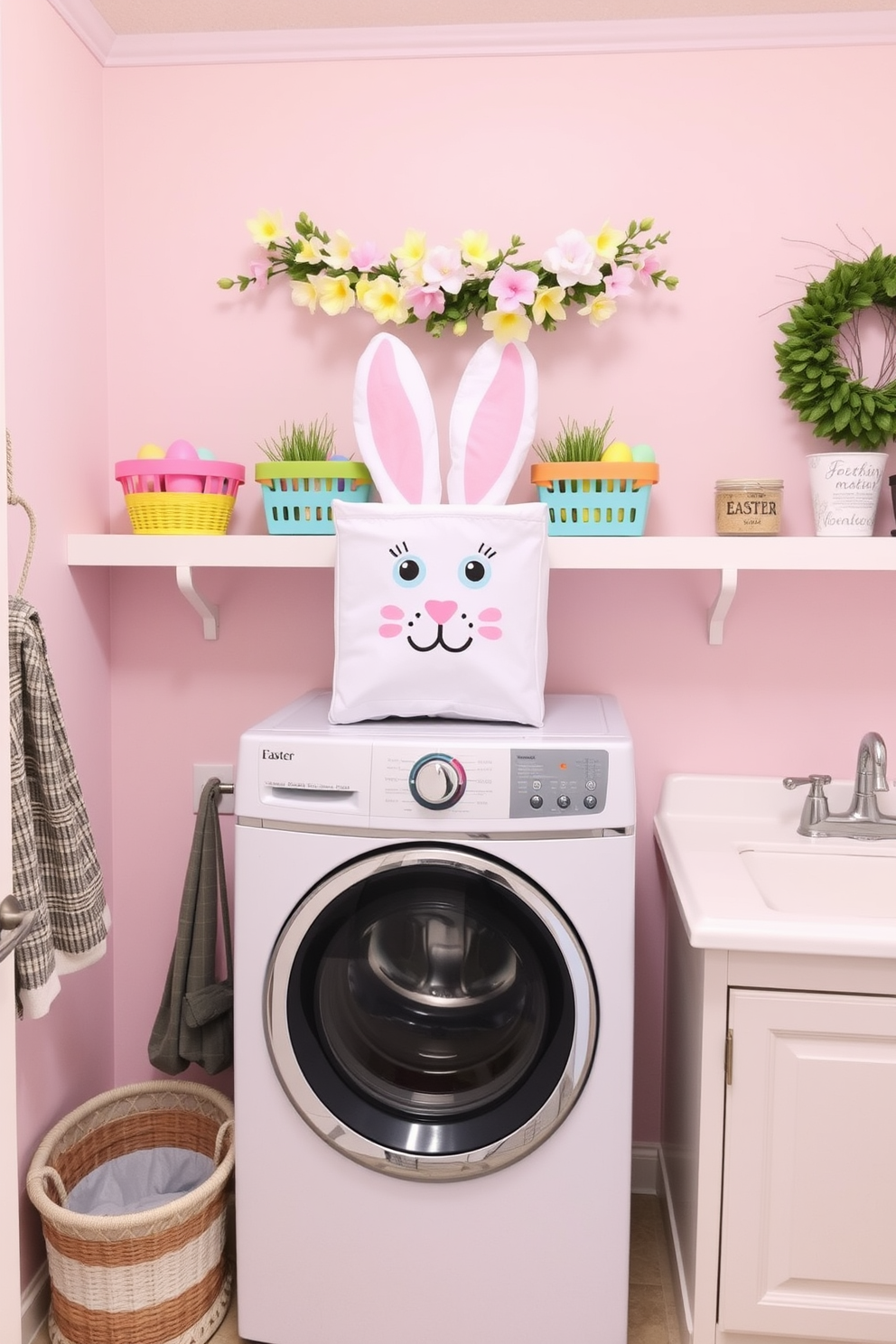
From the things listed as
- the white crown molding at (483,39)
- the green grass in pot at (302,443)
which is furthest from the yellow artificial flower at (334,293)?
the white crown molding at (483,39)

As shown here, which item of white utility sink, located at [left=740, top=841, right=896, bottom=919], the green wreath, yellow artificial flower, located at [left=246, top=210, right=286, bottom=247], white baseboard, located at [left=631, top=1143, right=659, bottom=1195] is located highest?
yellow artificial flower, located at [left=246, top=210, right=286, bottom=247]

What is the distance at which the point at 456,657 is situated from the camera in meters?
1.79

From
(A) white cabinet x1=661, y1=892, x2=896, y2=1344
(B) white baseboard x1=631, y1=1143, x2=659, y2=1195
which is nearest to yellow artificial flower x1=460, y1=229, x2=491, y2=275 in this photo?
(A) white cabinet x1=661, y1=892, x2=896, y2=1344

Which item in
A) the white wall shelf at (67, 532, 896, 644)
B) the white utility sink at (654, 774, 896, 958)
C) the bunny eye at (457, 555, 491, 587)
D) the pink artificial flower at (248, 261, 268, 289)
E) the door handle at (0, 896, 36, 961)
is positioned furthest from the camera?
the pink artificial flower at (248, 261, 268, 289)

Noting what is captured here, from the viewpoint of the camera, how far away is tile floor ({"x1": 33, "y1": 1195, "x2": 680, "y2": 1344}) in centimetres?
186

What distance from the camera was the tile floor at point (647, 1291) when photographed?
1.86 meters

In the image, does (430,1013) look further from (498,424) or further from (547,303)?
(547,303)

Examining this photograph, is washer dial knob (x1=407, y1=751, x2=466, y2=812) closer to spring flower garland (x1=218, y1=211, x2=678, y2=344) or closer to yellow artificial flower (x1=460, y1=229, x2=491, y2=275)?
spring flower garland (x1=218, y1=211, x2=678, y2=344)

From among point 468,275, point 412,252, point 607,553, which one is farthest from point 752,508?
point 412,252

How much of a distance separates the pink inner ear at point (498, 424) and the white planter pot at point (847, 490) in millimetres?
562

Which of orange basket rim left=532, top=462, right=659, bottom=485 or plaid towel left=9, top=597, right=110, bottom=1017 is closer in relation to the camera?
plaid towel left=9, top=597, right=110, bottom=1017

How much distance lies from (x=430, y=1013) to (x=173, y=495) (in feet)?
3.44

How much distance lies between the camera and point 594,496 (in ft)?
6.33

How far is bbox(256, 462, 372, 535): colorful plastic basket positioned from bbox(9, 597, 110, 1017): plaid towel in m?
0.55
